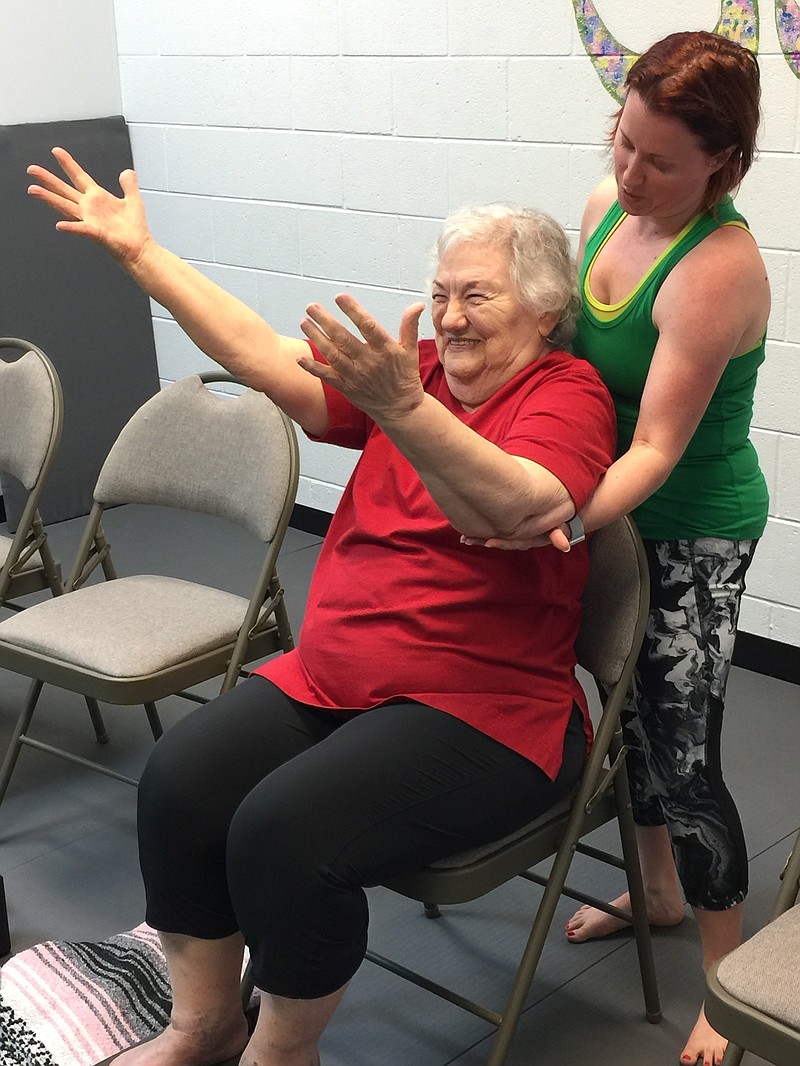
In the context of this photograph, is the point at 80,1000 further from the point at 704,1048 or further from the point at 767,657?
the point at 767,657

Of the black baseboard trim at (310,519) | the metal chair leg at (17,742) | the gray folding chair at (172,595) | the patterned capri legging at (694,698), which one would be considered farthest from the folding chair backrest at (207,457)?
the black baseboard trim at (310,519)

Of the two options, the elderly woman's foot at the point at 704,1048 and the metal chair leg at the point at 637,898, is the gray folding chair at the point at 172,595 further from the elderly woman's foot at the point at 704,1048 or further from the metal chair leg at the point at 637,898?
the elderly woman's foot at the point at 704,1048

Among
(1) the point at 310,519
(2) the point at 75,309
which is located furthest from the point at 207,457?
(2) the point at 75,309

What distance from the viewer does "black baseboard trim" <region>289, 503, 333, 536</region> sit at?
442 cm

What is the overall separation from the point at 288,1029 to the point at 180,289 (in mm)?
976

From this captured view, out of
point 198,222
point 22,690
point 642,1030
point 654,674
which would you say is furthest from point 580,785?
point 198,222

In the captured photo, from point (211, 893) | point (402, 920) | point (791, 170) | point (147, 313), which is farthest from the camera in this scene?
point (147, 313)

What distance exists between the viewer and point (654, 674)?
1992 millimetres

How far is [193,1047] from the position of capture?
6.10 feet

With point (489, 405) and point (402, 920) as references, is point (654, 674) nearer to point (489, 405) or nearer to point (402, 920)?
point (489, 405)

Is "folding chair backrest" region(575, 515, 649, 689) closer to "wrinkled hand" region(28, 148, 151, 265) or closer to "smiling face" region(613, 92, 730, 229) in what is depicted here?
"smiling face" region(613, 92, 730, 229)

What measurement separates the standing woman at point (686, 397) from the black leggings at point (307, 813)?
248mm

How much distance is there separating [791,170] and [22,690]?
2236 millimetres

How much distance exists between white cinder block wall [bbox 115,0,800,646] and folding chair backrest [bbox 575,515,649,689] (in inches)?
55.2
